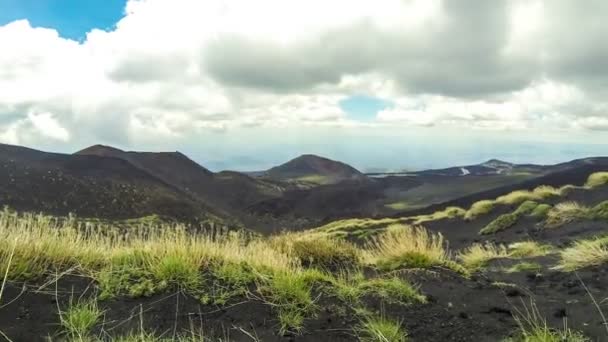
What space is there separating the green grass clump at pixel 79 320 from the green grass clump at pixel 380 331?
2871 mm

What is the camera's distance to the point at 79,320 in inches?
197

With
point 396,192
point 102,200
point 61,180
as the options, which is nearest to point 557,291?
point 102,200

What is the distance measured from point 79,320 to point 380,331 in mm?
3194

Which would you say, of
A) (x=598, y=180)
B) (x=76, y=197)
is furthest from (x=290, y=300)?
Result: (x=76, y=197)

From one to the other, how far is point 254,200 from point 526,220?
10504cm

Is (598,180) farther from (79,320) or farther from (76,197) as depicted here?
(76,197)

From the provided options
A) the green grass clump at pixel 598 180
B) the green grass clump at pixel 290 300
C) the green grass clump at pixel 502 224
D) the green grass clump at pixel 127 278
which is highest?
the green grass clump at pixel 598 180

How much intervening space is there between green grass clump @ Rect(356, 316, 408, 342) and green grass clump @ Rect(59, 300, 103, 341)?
287cm

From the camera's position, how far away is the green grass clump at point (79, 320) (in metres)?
4.86

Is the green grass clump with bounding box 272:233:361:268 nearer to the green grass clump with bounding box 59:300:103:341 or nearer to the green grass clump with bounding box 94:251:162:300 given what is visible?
the green grass clump with bounding box 94:251:162:300

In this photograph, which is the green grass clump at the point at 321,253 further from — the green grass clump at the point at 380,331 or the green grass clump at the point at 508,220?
the green grass clump at the point at 508,220

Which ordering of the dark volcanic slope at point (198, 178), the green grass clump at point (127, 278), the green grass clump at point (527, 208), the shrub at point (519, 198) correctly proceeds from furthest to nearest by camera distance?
the dark volcanic slope at point (198, 178), the shrub at point (519, 198), the green grass clump at point (527, 208), the green grass clump at point (127, 278)

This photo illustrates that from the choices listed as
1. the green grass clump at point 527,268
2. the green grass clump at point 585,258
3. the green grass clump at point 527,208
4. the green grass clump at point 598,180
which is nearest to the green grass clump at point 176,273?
the green grass clump at point 585,258

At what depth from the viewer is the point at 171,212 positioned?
5884 centimetres
